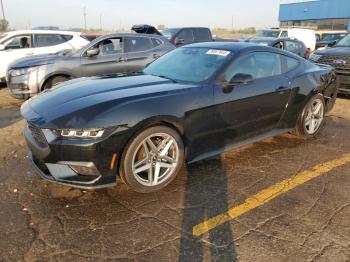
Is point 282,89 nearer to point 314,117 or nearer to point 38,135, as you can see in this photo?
point 314,117

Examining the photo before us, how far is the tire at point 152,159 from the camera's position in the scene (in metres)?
3.30

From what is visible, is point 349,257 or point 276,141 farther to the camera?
point 276,141

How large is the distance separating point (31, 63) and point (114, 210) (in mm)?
5299

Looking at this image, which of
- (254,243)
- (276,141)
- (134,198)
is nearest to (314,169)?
(276,141)

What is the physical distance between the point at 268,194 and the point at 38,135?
2362 mm

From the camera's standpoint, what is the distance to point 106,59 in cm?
788

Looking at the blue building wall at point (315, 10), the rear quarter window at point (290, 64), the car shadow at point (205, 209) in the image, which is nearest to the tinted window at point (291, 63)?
the rear quarter window at point (290, 64)

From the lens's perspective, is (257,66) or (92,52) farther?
(92,52)

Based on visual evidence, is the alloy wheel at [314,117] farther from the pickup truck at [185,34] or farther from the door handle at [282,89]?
the pickup truck at [185,34]

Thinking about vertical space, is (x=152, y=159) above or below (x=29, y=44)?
below

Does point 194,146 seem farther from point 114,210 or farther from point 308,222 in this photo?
point 308,222

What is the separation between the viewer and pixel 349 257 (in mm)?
2619

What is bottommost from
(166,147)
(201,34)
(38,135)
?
(166,147)

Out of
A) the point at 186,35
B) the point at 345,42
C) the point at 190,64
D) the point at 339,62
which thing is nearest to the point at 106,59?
the point at 190,64
